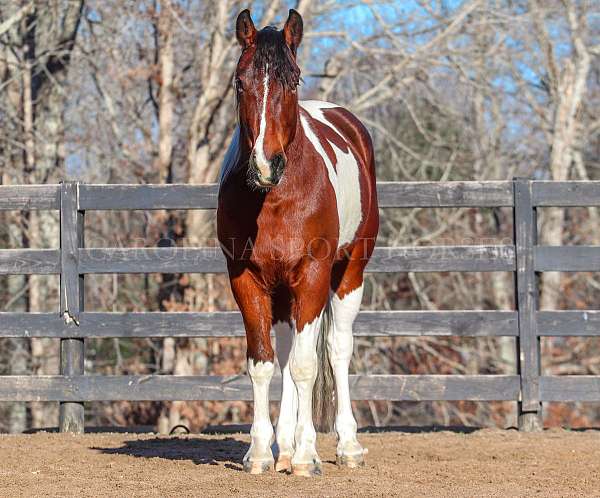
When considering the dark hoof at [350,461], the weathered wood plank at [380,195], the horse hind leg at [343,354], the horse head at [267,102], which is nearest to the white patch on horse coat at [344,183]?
the horse hind leg at [343,354]

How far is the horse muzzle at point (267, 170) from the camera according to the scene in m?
3.91

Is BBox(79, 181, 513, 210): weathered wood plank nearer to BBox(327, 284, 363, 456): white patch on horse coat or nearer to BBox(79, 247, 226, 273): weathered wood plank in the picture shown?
BBox(79, 247, 226, 273): weathered wood plank

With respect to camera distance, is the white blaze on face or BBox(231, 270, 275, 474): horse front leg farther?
BBox(231, 270, 275, 474): horse front leg

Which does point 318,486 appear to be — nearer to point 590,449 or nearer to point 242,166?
point 242,166

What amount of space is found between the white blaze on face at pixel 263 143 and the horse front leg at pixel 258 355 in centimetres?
74

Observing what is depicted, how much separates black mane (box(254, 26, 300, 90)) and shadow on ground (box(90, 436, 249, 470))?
77.6 inches

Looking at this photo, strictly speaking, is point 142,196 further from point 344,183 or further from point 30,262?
point 344,183

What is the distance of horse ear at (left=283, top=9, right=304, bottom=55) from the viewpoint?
4395 mm

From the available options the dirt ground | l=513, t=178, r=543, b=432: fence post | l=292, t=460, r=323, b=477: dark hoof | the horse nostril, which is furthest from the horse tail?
l=513, t=178, r=543, b=432: fence post

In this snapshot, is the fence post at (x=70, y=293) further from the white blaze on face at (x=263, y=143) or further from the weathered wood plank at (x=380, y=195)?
the white blaze on face at (x=263, y=143)

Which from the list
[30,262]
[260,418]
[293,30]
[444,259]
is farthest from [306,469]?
[30,262]

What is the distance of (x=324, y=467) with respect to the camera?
15.9ft

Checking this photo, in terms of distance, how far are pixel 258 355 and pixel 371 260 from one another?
2233mm

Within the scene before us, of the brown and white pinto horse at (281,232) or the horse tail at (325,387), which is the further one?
the horse tail at (325,387)
